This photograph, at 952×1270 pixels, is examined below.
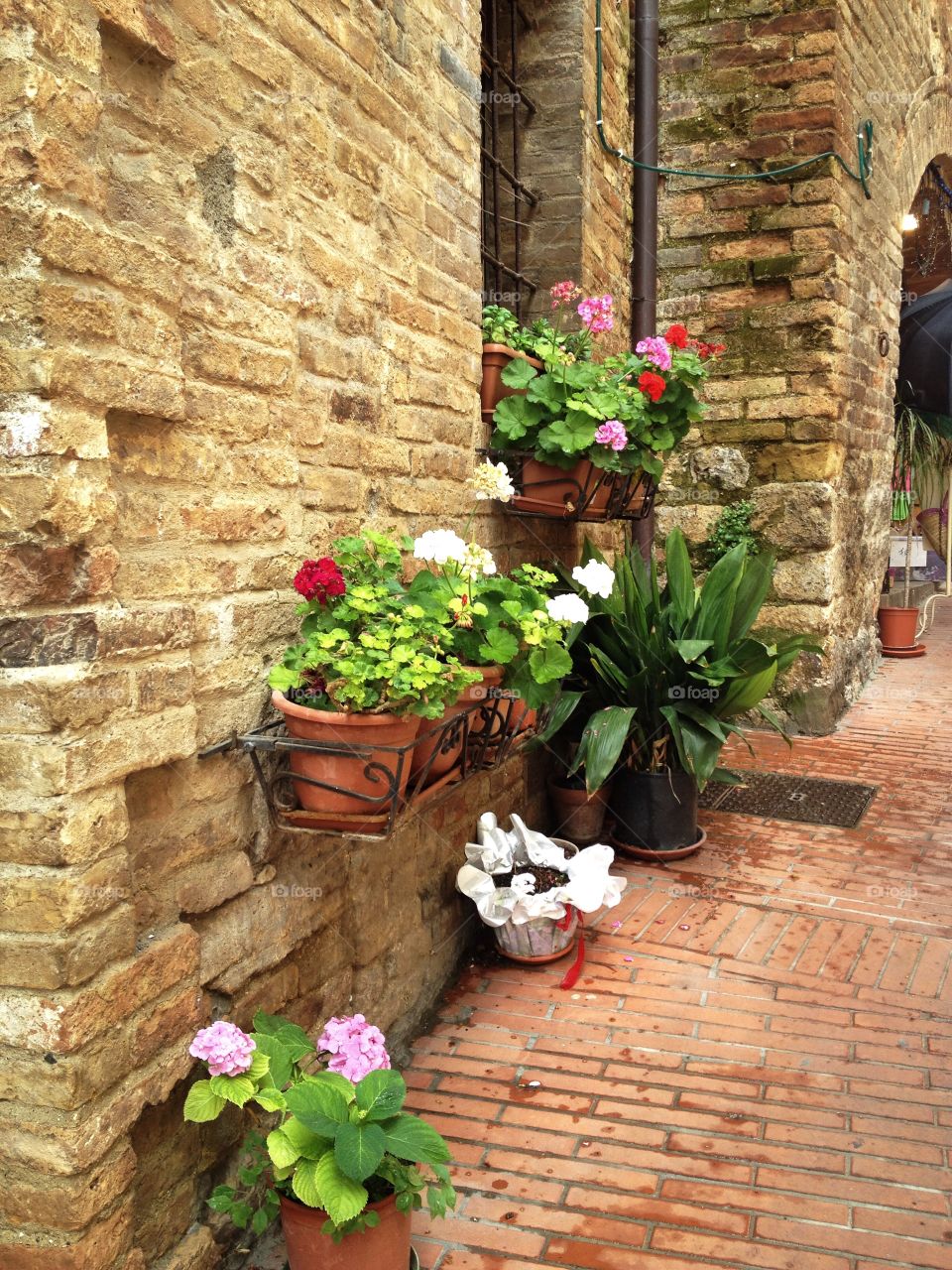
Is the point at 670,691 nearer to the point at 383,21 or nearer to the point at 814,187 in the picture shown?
the point at 383,21

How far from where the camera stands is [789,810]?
4.30 m

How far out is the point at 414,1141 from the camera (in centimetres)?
164

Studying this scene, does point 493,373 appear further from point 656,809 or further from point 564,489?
point 656,809

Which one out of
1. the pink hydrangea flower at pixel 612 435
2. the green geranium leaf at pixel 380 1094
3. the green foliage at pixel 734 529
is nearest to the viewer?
the green geranium leaf at pixel 380 1094

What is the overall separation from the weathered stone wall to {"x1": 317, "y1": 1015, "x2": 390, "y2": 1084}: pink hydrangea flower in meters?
4.21

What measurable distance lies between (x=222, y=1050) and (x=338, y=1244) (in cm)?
38

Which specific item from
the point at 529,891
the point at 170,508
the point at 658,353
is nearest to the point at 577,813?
the point at 529,891

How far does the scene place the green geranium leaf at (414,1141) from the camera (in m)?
1.61

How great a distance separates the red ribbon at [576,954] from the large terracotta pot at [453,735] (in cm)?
92

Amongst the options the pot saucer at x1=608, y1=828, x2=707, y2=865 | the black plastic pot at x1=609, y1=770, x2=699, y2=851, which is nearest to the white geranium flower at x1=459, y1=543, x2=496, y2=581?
the black plastic pot at x1=609, y1=770, x2=699, y2=851

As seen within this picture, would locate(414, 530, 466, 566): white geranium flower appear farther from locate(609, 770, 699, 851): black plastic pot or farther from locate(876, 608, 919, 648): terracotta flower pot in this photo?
locate(876, 608, 919, 648): terracotta flower pot

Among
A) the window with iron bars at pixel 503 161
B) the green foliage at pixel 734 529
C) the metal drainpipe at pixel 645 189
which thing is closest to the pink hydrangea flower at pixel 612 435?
the window with iron bars at pixel 503 161

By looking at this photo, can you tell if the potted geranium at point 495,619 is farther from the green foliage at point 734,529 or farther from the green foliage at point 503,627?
the green foliage at point 734,529

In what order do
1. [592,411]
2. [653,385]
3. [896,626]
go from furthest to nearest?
[896,626], [653,385], [592,411]
